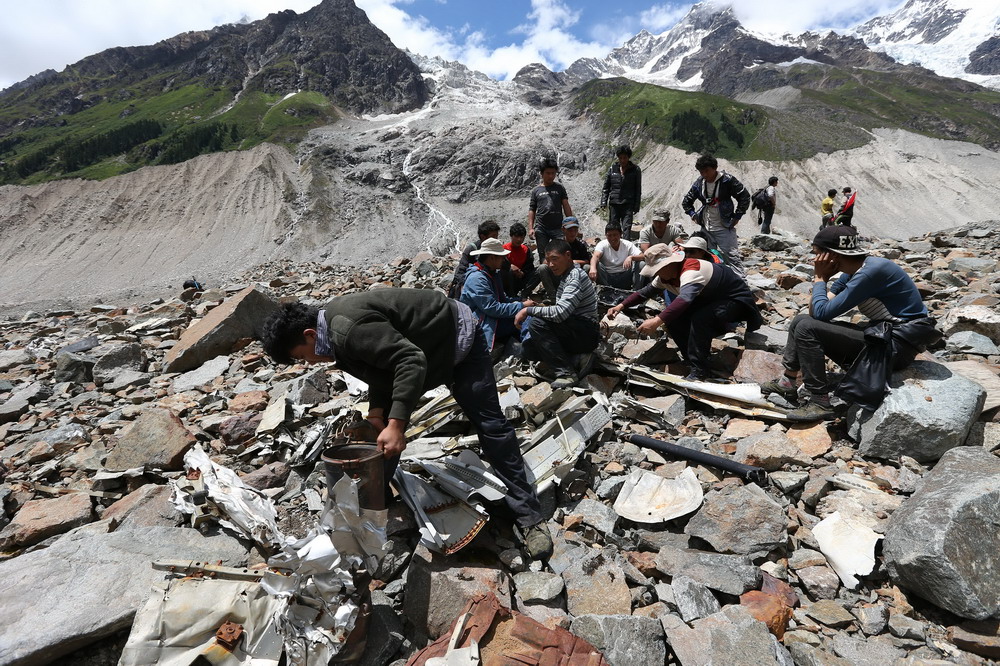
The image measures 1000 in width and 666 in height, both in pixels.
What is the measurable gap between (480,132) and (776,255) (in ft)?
214

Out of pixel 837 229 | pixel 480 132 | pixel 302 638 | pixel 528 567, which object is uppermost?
Result: pixel 480 132

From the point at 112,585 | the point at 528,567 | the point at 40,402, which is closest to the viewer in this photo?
the point at 112,585

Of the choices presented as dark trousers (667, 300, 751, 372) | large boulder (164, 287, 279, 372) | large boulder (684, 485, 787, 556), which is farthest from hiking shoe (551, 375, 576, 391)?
large boulder (164, 287, 279, 372)

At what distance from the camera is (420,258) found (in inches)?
567

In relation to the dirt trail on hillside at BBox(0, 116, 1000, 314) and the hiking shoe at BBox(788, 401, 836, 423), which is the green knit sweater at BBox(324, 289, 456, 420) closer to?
the hiking shoe at BBox(788, 401, 836, 423)

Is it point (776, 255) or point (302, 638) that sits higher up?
point (776, 255)

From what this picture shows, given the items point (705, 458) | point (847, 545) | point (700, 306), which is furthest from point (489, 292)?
point (847, 545)

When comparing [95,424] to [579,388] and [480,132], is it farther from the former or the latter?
[480,132]

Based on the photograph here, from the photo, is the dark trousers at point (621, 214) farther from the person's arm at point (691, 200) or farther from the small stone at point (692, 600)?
the small stone at point (692, 600)

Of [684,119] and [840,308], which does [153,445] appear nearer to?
[840,308]

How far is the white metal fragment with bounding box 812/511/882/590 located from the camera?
298cm

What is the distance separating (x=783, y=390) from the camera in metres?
4.93

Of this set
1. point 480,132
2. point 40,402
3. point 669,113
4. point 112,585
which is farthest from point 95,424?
point 669,113

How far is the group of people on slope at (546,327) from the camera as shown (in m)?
2.96
